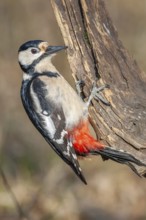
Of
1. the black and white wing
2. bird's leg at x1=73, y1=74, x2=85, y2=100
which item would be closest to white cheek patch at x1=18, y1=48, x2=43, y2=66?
the black and white wing

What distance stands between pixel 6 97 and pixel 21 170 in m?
1.46

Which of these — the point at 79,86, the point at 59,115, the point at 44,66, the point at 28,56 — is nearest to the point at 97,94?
the point at 79,86

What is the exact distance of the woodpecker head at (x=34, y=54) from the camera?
25.5 ft

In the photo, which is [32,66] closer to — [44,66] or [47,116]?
[44,66]

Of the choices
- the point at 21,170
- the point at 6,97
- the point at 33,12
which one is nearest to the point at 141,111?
the point at 21,170

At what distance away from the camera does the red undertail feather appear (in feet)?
23.9

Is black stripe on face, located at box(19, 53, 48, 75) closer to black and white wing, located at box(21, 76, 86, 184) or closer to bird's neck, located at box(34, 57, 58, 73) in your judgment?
bird's neck, located at box(34, 57, 58, 73)

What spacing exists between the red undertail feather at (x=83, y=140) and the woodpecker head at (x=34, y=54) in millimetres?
729

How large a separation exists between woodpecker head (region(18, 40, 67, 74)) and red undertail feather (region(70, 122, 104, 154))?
729 mm

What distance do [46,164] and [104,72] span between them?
4141 mm

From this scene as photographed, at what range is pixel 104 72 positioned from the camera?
7.09 meters

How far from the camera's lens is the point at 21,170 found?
11.3 meters

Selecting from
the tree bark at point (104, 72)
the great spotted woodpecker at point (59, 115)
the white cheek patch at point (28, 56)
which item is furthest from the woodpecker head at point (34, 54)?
the tree bark at point (104, 72)

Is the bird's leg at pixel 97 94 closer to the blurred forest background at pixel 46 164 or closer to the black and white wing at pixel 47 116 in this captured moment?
the black and white wing at pixel 47 116
